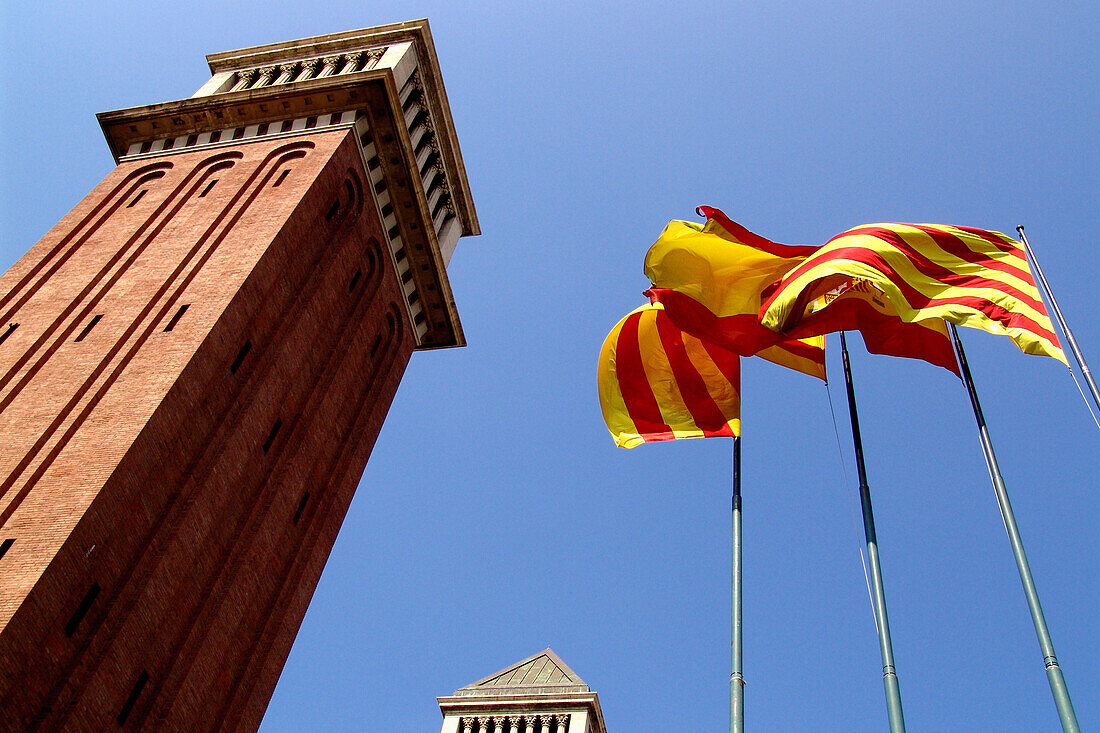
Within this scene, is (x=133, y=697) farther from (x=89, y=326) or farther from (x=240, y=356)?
(x=89, y=326)

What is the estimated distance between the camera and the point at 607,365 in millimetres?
19859

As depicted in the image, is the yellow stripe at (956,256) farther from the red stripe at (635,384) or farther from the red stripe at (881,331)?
the red stripe at (635,384)

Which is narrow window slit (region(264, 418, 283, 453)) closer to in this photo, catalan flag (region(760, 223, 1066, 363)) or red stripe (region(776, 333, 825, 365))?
red stripe (region(776, 333, 825, 365))

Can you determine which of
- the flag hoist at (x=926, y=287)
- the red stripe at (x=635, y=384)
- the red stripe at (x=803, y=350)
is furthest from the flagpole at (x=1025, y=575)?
the red stripe at (x=635, y=384)

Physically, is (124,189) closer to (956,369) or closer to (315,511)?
(315,511)

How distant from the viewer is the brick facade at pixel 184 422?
1956 centimetres

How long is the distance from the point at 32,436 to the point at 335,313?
1206cm

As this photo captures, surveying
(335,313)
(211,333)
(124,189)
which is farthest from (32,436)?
(124,189)

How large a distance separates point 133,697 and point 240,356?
9002 millimetres

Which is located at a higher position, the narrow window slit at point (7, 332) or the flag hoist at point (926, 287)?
the narrow window slit at point (7, 332)

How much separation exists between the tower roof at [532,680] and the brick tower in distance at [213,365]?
47.2 ft

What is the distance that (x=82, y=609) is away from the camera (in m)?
19.6

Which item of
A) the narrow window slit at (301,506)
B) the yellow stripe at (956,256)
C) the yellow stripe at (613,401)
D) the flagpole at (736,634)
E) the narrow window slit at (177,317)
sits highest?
the narrow window slit at (177,317)

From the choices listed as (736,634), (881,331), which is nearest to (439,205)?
(881,331)
